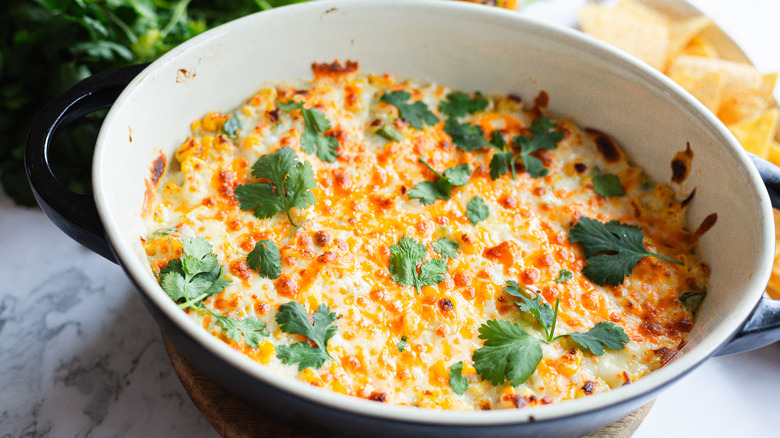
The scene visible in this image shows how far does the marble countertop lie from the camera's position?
5.54ft

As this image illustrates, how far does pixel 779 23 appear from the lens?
3.21 meters

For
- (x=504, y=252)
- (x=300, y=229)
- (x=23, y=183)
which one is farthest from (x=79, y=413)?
(x=504, y=252)

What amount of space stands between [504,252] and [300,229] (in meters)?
0.57

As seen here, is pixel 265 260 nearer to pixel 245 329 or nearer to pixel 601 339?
pixel 245 329

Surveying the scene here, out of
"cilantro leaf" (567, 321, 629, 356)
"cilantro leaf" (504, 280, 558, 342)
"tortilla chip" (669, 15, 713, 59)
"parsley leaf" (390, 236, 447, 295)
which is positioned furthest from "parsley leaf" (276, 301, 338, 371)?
"tortilla chip" (669, 15, 713, 59)

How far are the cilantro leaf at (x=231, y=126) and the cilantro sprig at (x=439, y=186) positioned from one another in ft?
1.93

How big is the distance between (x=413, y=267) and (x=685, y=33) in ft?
5.57

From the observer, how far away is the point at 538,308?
161 cm

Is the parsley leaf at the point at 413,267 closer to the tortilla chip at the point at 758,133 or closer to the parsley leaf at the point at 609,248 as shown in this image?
the parsley leaf at the point at 609,248

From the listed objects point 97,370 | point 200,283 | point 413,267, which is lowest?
point 97,370

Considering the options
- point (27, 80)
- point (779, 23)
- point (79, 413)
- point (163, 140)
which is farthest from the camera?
point (779, 23)

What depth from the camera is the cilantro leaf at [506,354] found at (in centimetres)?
145

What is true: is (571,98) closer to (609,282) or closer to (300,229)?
(609,282)

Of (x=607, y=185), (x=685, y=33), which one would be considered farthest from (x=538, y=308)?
(x=685, y=33)
